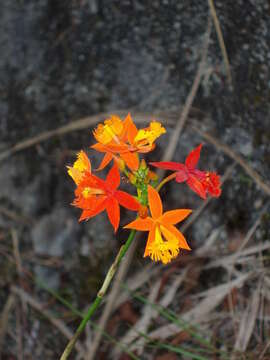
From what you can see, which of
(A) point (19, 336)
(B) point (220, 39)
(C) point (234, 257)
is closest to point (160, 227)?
(C) point (234, 257)

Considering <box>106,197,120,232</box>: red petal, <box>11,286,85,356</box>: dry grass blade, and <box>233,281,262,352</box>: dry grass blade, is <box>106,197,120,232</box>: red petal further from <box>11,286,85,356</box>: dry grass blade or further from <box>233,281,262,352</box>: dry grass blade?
<box>11,286,85,356</box>: dry grass blade

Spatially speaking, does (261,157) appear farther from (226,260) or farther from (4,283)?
(4,283)

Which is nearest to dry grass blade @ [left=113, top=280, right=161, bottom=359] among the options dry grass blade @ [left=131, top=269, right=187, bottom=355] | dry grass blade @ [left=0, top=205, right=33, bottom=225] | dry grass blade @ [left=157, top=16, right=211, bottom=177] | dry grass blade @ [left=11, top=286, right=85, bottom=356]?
dry grass blade @ [left=131, top=269, right=187, bottom=355]

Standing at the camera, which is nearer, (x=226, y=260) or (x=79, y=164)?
(x=79, y=164)

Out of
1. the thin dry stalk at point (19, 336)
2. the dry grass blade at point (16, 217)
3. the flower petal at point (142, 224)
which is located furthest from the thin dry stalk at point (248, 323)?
the dry grass blade at point (16, 217)

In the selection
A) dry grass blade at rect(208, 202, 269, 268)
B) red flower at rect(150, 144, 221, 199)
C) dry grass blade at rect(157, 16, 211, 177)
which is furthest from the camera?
dry grass blade at rect(157, 16, 211, 177)

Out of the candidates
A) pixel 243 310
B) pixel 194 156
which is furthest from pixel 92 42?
pixel 243 310

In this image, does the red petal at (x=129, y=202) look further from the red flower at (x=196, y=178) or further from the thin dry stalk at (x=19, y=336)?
the thin dry stalk at (x=19, y=336)
